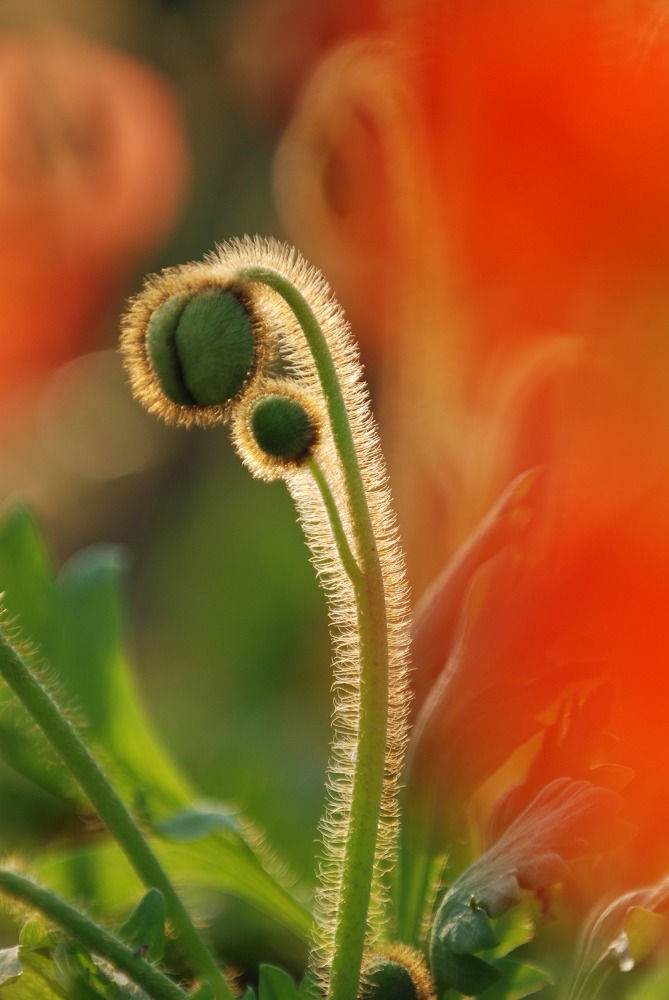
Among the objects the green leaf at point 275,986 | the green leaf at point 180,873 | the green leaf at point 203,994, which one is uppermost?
the green leaf at point 180,873

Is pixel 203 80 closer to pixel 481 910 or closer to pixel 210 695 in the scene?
pixel 210 695

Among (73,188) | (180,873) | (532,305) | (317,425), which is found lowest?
(180,873)

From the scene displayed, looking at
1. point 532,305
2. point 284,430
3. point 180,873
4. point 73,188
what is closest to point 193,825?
point 180,873

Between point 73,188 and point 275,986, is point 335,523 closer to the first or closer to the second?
point 275,986

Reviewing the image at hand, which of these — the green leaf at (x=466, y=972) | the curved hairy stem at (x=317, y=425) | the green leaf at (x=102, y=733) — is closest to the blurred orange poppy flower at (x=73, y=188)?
the green leaf at (x=102, y=733)

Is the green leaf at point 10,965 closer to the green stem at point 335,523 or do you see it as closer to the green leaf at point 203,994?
the green leaf at point 203,994
